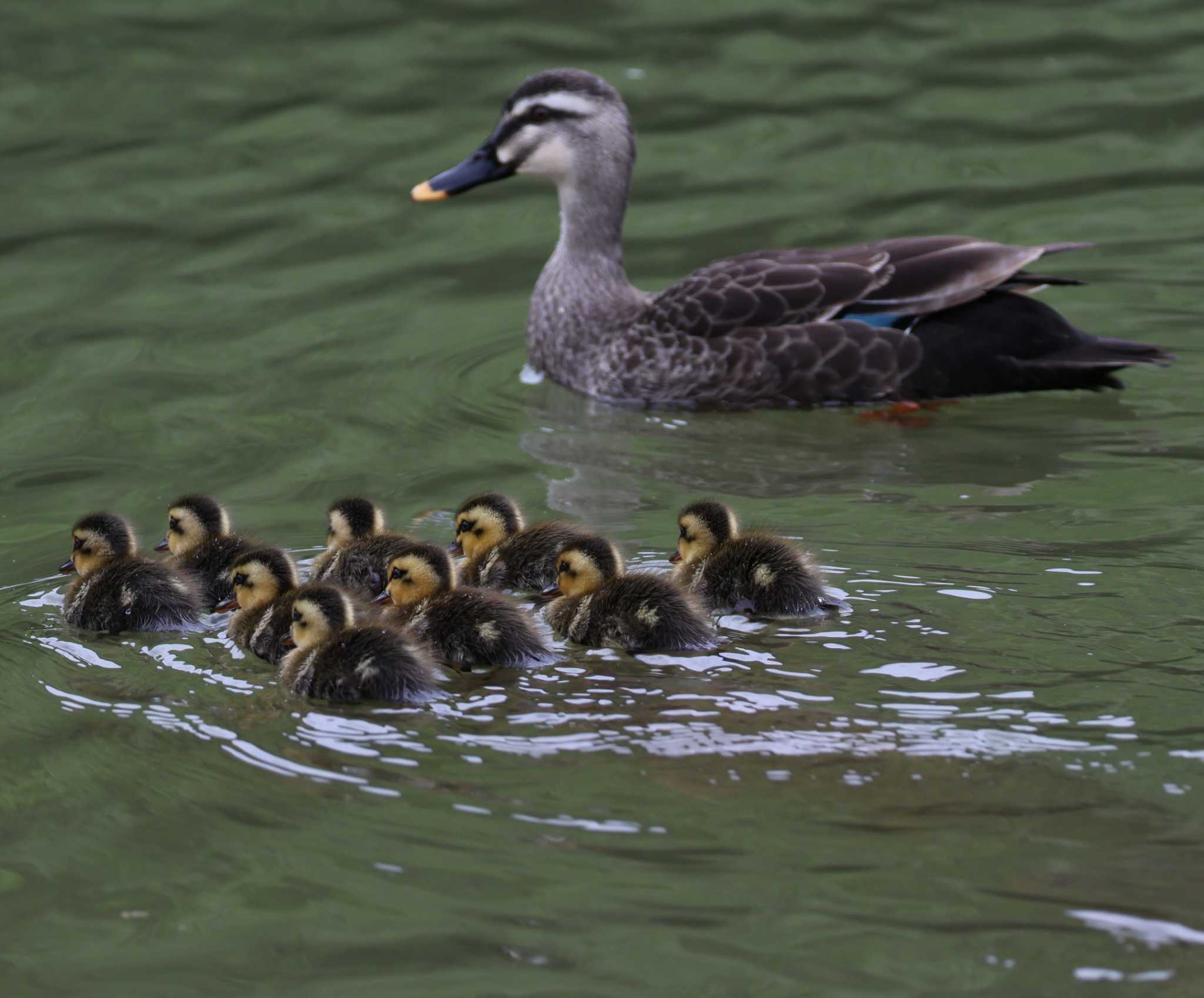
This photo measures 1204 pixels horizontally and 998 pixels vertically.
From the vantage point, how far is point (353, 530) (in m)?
5.71

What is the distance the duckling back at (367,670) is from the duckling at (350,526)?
894 mm

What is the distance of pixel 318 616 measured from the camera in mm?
4879

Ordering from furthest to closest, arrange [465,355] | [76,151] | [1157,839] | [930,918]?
[76,151], [465,355], [1157,839], [930,918]

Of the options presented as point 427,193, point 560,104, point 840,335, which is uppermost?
point 560,104

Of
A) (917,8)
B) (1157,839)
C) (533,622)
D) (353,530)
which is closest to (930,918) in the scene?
(1157,839)

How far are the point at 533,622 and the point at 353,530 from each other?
90 centimetres

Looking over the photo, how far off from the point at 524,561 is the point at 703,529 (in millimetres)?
552

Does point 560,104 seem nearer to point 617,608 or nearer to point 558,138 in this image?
point 558,138

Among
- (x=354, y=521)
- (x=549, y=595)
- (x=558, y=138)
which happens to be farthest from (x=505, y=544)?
(x=558, y=138)

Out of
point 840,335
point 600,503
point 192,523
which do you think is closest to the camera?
point 192,523

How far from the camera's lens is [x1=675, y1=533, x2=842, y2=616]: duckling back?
17.1ft

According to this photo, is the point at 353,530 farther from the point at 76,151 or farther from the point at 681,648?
the point at 76,151

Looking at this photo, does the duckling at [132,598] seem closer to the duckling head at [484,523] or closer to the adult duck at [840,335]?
the duckling head at [484,523]

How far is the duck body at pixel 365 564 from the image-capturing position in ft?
18.1
